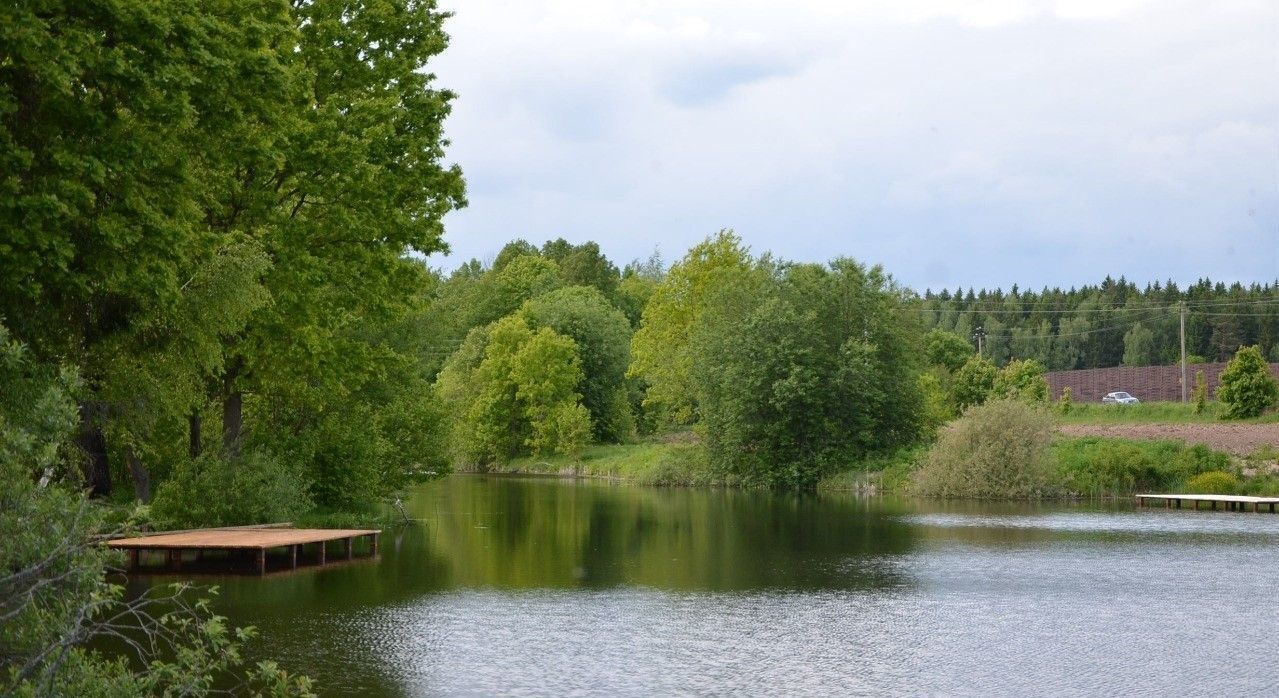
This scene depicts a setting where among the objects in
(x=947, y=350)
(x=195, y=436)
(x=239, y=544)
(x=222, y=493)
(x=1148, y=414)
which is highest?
(x=947, y=350)

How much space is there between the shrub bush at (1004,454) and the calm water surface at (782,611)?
1355 cm

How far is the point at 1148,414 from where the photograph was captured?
63.0 metres

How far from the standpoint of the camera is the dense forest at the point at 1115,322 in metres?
104

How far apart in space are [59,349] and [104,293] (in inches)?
34.6

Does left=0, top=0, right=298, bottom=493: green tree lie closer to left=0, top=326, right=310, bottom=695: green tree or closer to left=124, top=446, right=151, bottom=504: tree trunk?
left=0, top=326, right=310, bottom=695: green tree

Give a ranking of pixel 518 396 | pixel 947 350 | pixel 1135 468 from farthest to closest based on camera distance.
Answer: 1. pixel 947 350
2. pixel 518 396
3. pixel 1135 468

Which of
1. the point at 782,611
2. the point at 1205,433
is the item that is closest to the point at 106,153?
the point at 782,611

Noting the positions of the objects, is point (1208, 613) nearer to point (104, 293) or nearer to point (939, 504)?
point (104, 293)

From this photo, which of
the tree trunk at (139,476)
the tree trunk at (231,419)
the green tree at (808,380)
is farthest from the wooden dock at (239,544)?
the green tree at (808,380)

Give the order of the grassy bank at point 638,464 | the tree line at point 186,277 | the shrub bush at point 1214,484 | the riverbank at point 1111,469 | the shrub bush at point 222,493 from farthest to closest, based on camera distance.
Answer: the grassy bank at point 638,464 < the riverbank at point 1111,469 < the shrub bush at point 1214,484 < the shrub bush at point 222,493 < the tree line at point 186,277

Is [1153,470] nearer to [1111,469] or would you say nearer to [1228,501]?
[1111,469]

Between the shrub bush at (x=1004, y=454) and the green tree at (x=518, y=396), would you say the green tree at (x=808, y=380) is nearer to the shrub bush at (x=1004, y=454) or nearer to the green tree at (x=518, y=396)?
the shrub bush at (x=1004, y=454)

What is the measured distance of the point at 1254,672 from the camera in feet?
49.5

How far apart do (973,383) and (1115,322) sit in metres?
45.3
